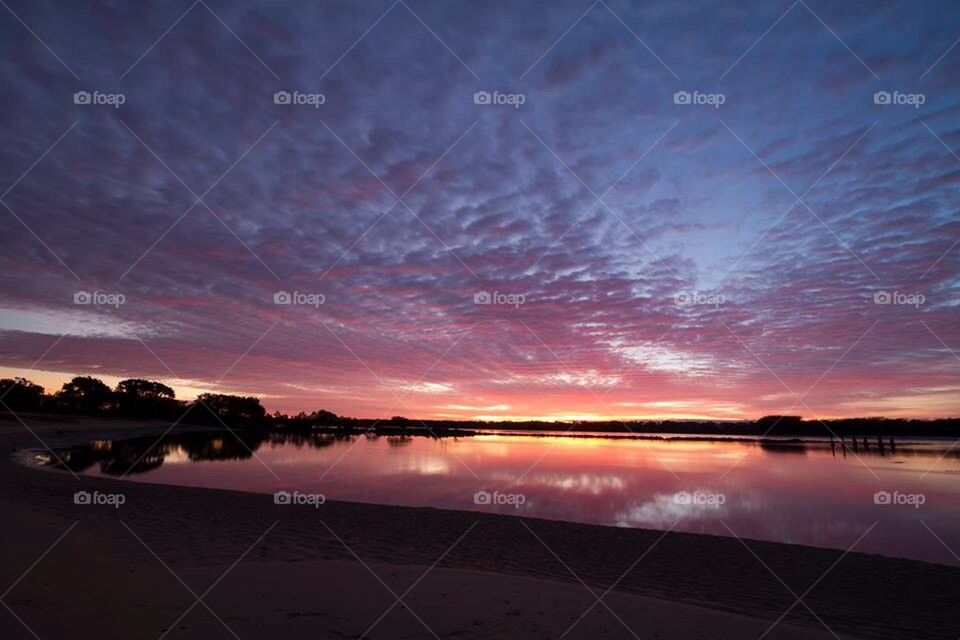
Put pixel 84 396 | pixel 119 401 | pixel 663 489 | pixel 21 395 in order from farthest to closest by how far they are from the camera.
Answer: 1. pixel 119 401
2. pixel 84 396
3. pixel 21 395
4. pixel 663 489

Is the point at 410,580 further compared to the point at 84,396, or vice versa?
the point at 84,396

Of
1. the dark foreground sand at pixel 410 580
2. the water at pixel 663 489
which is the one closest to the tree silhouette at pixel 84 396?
the water at pixel 663 489

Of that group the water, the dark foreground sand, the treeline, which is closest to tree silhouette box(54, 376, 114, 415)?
the treeline

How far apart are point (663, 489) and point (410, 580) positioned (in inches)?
878

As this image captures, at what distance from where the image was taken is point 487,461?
45.7 m

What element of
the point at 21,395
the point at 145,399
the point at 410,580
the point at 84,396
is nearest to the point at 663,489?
the point at 410,580

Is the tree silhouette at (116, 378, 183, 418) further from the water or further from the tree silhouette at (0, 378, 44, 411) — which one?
the water

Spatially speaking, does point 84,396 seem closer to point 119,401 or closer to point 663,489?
point 119,401

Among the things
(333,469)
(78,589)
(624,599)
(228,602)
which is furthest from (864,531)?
(333,469)

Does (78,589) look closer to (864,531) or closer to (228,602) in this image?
(228,602)

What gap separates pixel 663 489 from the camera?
28.4m

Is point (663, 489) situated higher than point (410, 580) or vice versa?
point (410, 580)

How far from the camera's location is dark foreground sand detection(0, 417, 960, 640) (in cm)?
704

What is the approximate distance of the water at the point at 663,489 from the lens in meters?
19.0
